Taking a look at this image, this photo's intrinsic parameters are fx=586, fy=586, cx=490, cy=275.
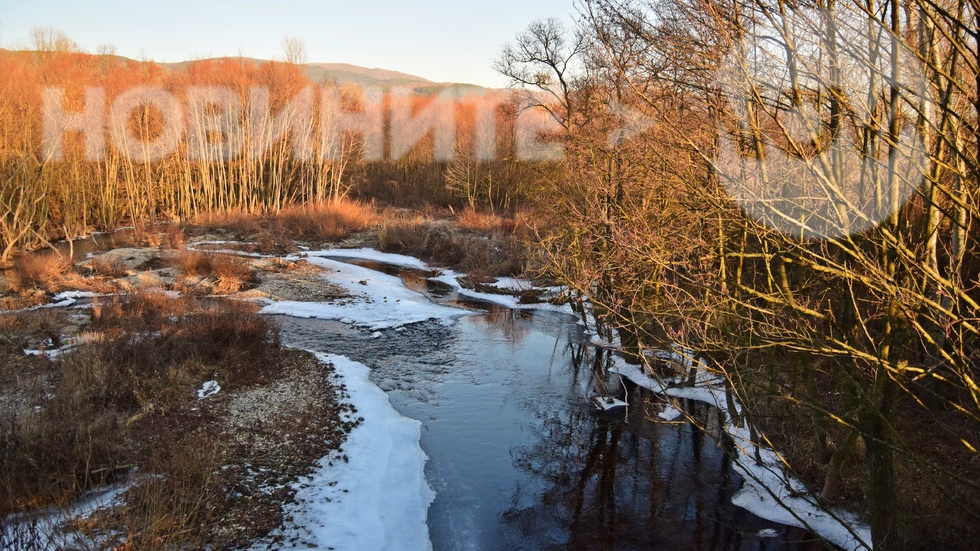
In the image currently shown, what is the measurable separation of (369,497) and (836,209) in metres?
5.66

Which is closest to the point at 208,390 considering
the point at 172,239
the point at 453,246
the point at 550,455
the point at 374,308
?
the point at 550,455

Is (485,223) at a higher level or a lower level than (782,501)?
higher

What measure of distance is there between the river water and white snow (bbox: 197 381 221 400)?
9.07 feet

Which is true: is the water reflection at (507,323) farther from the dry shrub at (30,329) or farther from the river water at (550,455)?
the dry shrub at (30,329)

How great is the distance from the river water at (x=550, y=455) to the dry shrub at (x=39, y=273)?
8476mm

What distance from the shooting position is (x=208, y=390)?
31.1 ft

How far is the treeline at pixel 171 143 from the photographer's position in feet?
71.4

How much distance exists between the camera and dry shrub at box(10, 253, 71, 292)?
1658cm

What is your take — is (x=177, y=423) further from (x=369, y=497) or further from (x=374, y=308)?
(x=374, y=308)

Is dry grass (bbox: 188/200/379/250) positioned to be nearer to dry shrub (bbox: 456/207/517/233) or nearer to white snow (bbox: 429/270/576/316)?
dry shrub (bbox: 456/207/517/233)

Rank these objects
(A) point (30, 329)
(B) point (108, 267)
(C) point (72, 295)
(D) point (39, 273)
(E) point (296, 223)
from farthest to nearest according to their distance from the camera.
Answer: (E) point (296, 223), (B) point (108, 267), (D) point (39, 273), (C) point (72, 295), (A) point (30, 329)

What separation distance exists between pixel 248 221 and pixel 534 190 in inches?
801

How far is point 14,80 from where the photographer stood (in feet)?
65.2

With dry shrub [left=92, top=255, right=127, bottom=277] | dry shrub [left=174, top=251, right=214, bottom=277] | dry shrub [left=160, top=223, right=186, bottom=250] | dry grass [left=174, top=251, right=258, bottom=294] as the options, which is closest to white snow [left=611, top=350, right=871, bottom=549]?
dry grass [left=174, top=251, right=258, bottom=294]
